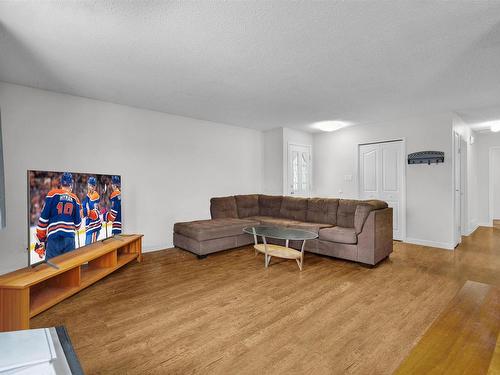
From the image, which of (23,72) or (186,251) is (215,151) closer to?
(186,251)

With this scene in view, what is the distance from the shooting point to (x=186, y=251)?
4422 millimetres

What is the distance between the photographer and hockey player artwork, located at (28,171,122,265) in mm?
2316

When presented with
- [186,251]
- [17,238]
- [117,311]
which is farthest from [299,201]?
[17,238]

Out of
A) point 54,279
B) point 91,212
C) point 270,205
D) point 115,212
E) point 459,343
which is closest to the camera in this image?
point 459,343

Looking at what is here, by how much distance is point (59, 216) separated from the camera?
2531 millimetres

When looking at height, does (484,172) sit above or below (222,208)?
above

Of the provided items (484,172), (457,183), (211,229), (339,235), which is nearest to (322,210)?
(339,235)

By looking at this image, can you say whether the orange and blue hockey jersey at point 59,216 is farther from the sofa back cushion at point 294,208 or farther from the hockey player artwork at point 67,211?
the sofa back cushion at point 294,208

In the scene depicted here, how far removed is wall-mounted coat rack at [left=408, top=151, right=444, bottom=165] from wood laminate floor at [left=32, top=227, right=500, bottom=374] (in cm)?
179

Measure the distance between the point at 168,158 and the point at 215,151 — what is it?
3.49ft

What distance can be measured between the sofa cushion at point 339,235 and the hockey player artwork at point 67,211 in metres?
2.94

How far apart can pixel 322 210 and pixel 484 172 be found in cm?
519

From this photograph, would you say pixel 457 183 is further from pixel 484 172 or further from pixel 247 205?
pixel 247 205

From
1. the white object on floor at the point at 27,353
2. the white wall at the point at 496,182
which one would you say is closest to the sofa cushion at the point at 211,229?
the white object on floor at the point at 27,353
